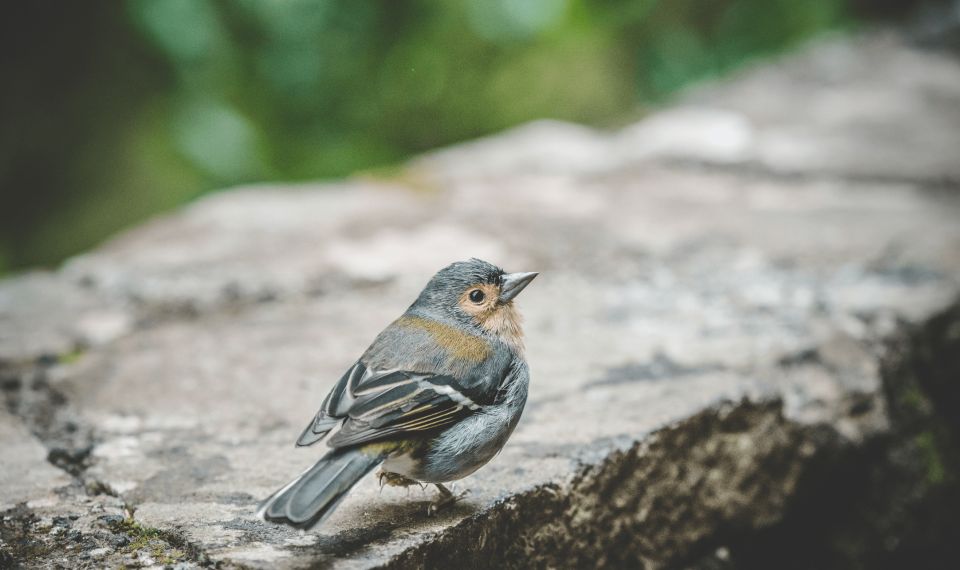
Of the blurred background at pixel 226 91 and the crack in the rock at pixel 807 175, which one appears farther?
the blurred background at pixel 226 91

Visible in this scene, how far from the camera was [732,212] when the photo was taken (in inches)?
151

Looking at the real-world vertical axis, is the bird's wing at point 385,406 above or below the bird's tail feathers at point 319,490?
above

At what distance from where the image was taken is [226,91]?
5305 mm

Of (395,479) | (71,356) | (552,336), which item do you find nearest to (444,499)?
(395,479)

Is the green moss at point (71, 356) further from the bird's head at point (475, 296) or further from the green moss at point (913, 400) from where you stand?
the green moss at point (913, 400)

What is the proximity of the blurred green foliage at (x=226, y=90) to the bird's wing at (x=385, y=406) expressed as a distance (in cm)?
380

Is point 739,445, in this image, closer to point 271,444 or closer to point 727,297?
point 727,297

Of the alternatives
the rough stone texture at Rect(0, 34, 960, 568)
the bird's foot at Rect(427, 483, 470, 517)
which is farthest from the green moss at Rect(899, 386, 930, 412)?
the bird's foot at Rect(427, 483, 470, 517)

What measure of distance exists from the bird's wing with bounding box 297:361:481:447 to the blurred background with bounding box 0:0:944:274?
380 cm

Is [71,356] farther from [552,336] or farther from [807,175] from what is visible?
[807,175]

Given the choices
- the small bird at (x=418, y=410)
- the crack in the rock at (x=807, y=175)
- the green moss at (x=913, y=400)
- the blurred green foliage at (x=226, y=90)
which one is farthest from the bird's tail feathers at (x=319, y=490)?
the blurred green foliage at (x=226, y=90)

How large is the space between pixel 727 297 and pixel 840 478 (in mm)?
776

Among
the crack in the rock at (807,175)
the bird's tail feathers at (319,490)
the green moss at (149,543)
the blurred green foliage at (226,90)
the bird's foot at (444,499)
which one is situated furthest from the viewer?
the blurred green foliage at (226,90)

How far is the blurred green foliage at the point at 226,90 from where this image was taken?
17.3ft
